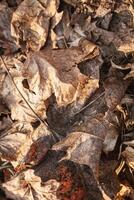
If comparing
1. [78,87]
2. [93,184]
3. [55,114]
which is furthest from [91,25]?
[93,184]

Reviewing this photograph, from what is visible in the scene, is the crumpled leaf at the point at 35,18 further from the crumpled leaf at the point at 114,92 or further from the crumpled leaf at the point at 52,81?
the crumpled leaf at the point at 114,92

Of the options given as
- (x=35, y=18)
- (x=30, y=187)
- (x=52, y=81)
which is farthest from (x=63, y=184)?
(x=35, y=18)

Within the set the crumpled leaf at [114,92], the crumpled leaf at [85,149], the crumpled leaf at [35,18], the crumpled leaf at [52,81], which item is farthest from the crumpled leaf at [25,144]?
the crumpled leaf at [35,18]

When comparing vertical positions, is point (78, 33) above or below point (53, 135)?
above

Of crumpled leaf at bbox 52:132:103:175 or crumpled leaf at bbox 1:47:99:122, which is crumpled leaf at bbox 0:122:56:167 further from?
crumpled leaf at bbox 52:132:103:175

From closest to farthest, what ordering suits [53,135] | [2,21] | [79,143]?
[79,143]
[53,135]
[2,21]

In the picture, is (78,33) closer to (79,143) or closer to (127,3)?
(127,3)

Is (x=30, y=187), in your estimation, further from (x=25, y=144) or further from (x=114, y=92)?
(x=114, y=92)
